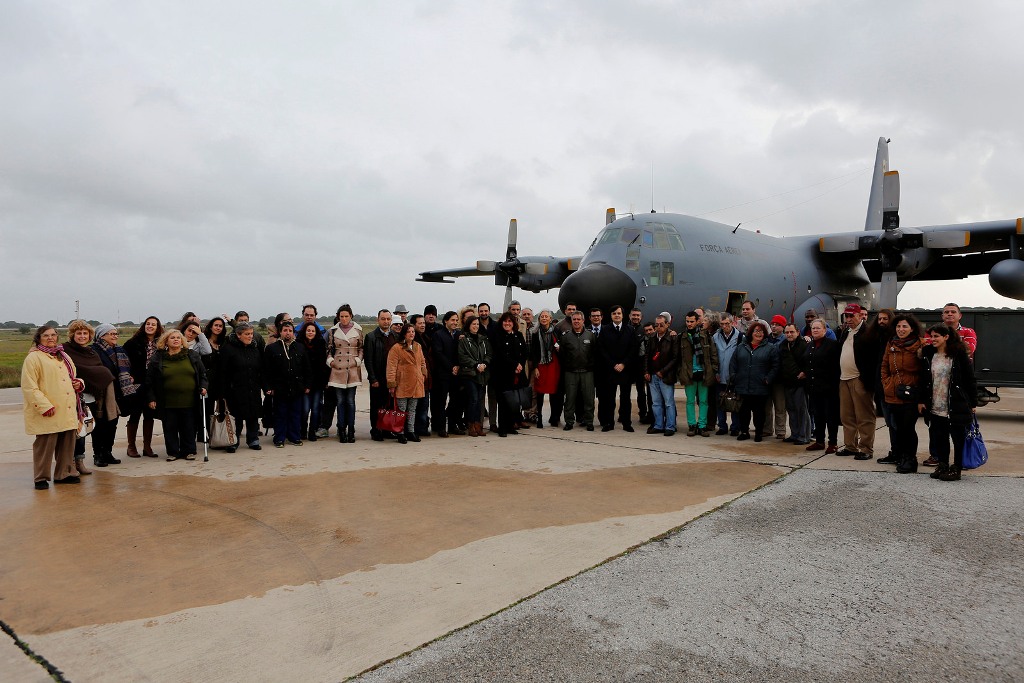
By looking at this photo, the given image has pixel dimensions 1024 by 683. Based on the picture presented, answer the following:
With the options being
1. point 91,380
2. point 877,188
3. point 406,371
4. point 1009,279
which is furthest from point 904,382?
point 877,188

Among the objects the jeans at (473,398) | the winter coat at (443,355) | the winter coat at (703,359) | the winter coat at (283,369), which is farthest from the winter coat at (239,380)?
the winter coat at (703,359)

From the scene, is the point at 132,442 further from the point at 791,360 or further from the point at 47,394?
the point at 791,360

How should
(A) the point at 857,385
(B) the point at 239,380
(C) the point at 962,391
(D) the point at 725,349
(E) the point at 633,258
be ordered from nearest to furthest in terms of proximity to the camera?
(C) the point at 962,391, (A) the point at 857,385, (B) the point at 239,380, (D) the point at 725,349, (E) the point at 633,258

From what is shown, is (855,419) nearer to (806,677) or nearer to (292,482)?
(806,677)

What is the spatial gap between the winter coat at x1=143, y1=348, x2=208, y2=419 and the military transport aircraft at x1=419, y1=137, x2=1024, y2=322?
234 inches

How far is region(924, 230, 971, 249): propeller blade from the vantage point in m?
14.6

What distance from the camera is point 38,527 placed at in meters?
4.50

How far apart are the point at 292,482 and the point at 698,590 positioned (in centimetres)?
378

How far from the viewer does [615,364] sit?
870cm

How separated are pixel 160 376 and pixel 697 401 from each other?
6.48 m

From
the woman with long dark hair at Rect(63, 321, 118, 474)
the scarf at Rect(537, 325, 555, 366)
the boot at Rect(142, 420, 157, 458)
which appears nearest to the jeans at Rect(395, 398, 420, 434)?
the scarf at Rect(537, 325, 555, 366)

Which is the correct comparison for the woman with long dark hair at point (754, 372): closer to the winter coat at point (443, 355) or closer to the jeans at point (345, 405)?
the winter coat at point (443, 355)

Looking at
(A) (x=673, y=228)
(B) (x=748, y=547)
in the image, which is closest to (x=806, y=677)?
(B) (x=748, y=547)

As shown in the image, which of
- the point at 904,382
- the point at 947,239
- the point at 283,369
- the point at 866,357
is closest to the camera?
the point at 904,382
